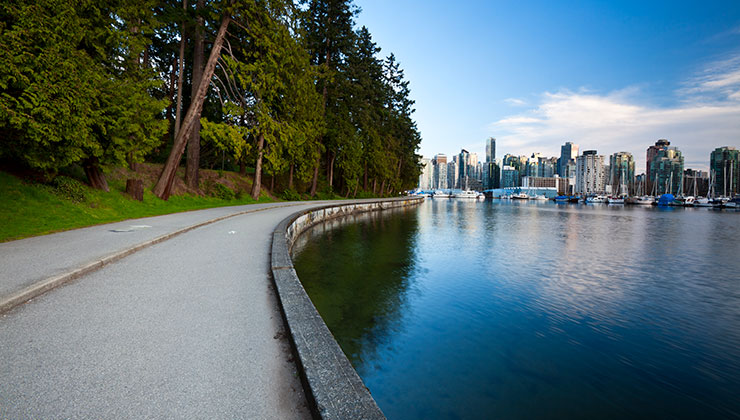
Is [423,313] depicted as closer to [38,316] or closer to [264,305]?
[264,305]

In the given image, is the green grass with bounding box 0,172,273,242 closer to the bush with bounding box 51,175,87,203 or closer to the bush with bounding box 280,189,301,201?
the bush with bounding box 51,175,87,203

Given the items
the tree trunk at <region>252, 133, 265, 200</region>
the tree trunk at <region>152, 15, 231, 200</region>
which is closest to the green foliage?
the tree trunk at <region>252, 133, 265, 200</region>

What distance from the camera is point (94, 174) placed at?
49.0ft

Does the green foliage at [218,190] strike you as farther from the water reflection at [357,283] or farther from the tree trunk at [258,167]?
the water reflection at [357,283]

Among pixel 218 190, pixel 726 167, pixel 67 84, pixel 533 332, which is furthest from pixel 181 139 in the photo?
pixel 726 167

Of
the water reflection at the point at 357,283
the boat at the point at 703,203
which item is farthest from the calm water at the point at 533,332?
the boat at the point at 703,203

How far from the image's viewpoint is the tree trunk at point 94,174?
47.3ft

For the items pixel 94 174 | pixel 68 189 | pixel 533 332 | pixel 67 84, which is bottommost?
pixel 533 332

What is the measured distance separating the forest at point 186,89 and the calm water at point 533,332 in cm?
914

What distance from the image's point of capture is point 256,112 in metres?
24.3

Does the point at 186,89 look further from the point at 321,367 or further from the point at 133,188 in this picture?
the point at 321,367

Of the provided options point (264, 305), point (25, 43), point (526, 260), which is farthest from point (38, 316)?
point (526, 260)

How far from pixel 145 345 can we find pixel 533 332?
6.70 m

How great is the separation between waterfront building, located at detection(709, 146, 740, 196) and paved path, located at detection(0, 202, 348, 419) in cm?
17350
